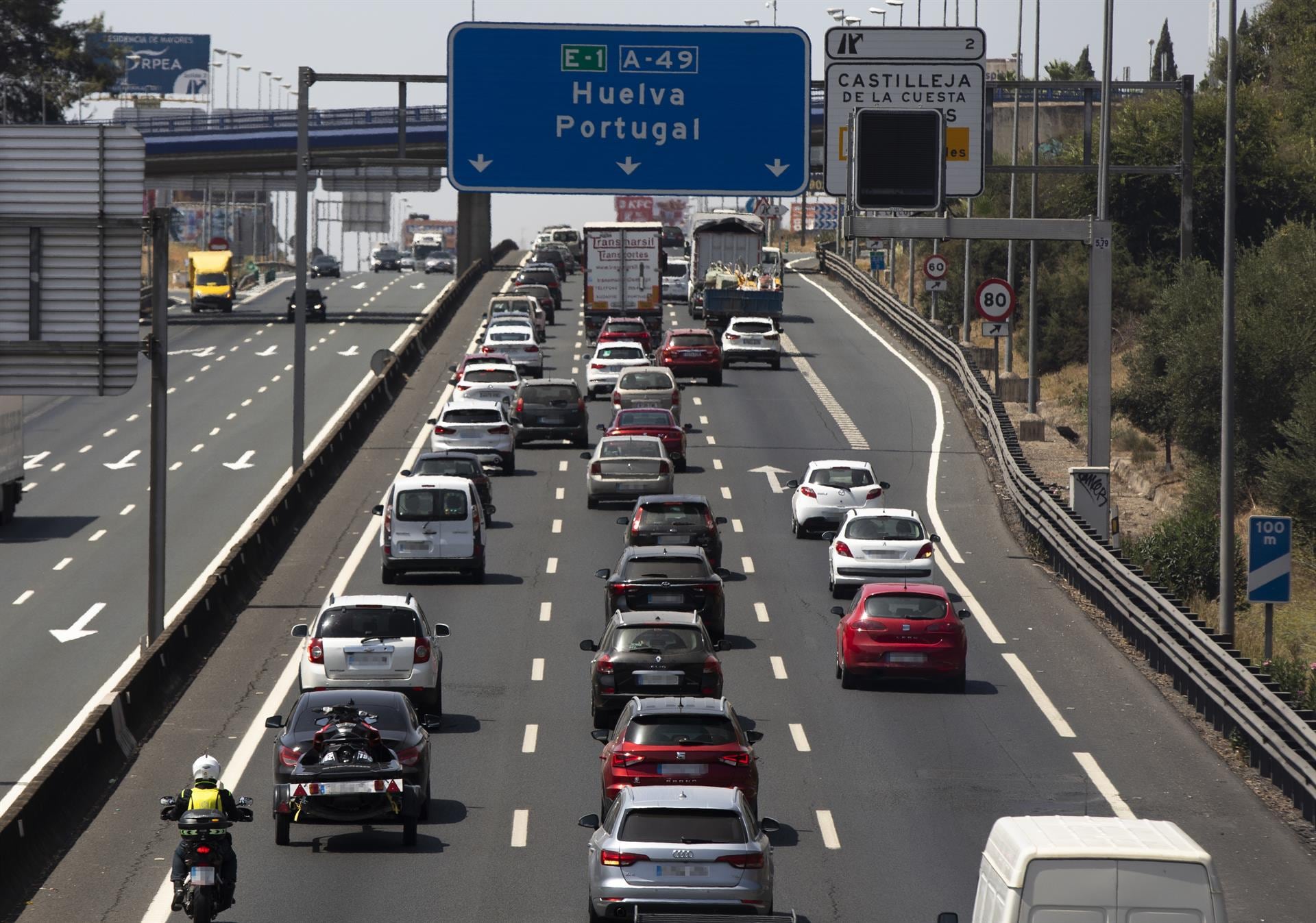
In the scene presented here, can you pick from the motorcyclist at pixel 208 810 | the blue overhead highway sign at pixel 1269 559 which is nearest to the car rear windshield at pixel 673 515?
the blue overhead highway sign at pixel 1269 559

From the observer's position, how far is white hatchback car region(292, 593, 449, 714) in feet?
83.4

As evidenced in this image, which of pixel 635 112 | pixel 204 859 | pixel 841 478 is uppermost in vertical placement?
pixel 635 112

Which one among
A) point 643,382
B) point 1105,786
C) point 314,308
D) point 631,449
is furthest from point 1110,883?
point 314,308

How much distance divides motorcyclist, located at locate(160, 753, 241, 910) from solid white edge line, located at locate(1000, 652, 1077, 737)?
38.3ft

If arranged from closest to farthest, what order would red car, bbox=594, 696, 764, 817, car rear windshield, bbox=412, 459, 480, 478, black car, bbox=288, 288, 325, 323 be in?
red car, bbox=594, 696, 764, 817 < car rear windshield, bbox=412, 459, 480, 478 < black car, bbox=288, 288, 325, 323

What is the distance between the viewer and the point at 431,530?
1367 inches

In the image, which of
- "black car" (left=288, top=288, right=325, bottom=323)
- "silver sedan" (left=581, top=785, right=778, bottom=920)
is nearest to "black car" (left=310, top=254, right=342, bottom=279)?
"black car" (left=288, top=288, right=325, bottom=323)

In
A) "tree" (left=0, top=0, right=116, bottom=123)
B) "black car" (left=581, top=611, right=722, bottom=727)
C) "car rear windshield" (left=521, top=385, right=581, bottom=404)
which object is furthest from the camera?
"tree" (left=0, top=0, right=116, bottom=123)

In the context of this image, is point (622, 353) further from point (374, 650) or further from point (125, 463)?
point (374, 650)

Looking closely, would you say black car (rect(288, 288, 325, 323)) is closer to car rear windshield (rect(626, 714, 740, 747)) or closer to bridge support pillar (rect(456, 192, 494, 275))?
bridge support pillar (rect(456, 192, 494, 275))

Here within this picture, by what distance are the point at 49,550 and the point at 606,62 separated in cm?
1795

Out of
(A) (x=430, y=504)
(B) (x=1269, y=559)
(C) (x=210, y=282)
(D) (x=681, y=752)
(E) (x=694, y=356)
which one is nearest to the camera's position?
(D) (x=681, y=752)

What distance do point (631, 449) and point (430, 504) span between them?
890cm

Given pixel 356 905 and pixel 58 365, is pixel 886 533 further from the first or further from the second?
pixel 356 905
